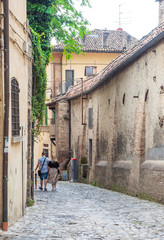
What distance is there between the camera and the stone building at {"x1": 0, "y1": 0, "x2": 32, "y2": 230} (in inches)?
301

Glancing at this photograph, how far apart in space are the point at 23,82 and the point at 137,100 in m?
6.26

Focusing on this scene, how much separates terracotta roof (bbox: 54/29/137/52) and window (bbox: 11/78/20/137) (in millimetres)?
28474

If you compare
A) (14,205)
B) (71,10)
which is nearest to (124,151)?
(71,10)

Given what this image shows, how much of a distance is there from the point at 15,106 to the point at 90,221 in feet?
9.41

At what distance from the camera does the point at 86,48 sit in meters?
38.6

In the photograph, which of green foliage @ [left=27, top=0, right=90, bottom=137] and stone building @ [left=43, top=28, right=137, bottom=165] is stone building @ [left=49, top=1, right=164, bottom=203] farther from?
stone building @ [left=43, top=28, right=137, bottom=165]

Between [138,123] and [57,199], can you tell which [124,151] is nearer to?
[138,123]

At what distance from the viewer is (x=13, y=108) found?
8891 mm

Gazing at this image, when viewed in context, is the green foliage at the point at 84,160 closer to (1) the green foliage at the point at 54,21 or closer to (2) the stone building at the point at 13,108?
(1) the green foliage at the point at 54,21

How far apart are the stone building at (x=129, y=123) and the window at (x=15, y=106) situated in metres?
4.76

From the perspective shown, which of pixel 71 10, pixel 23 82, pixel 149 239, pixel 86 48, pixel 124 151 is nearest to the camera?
pixel 149 239

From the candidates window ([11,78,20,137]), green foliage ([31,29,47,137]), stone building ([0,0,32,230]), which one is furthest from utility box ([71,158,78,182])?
window ([11,78,20,137])

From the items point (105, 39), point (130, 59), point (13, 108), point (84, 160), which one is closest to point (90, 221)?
point (13, 108)

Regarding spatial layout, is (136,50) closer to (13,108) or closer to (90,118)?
(13,108)
